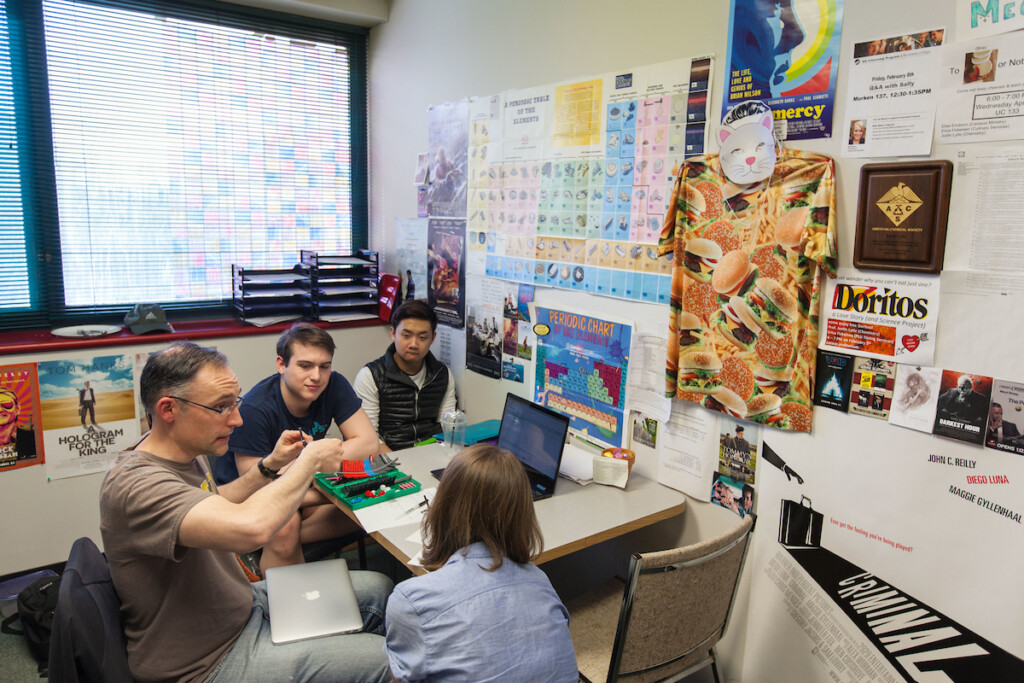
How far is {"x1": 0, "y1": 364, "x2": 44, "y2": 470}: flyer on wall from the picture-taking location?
2.84 meters

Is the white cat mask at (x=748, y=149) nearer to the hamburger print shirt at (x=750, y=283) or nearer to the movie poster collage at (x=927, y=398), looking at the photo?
the hamburger print shirt at (x=750, y=283)

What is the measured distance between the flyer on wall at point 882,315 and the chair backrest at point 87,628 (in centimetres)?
190

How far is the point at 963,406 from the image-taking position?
1585mm

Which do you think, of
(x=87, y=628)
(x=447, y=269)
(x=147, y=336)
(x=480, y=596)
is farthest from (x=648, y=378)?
Result: (x=147, y=336)

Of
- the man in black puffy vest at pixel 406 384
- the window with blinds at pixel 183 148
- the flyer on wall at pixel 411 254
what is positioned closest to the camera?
the man in black puffy vest at pixel 406 384

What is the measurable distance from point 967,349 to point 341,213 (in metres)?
3.37

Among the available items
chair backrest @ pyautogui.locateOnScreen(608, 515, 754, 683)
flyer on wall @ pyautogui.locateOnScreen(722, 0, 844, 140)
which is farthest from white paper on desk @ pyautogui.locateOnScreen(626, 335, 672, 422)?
flyer on wall @ pyautogui.locateOnScreen(722, 0, 844, 140)

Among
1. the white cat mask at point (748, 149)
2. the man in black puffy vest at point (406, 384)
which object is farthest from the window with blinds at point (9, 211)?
the white cat mask at point (748, 149)

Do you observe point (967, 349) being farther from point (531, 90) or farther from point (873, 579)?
point (531, 90)

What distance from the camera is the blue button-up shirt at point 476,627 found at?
127cm

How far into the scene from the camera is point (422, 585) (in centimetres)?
132

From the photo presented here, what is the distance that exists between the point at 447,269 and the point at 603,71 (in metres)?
1.28

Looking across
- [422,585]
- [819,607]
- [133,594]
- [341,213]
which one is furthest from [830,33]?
[341,213]

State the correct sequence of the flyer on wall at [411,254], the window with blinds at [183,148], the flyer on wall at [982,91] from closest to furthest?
the flyer on wall at [982,91] → the window with blinds at [183,148] → the flyer on wall at [411,254]
